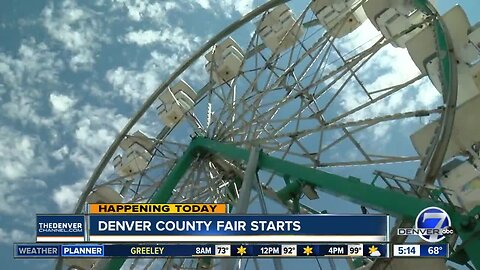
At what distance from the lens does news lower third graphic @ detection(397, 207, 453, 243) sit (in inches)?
391

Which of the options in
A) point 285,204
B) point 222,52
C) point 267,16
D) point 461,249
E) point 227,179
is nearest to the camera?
point 461,249

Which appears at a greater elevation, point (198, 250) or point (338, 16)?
point (338, 16)

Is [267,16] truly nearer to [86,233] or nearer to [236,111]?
[236,111]

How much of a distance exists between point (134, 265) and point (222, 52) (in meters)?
6.34

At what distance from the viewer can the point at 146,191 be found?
18906mm

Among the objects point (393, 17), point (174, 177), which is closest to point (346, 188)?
point (393, 17)

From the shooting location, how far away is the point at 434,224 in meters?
10.0

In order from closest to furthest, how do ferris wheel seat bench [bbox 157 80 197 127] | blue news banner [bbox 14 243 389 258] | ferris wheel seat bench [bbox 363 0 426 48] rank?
blue news banner [bbox 14 243 389 258]
ferris wheel seat bench [bbox 363 0 426 48]
ferris wheel seat bench [bbox 157 80 197 127]

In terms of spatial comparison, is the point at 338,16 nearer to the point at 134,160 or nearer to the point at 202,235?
the point at 134,160

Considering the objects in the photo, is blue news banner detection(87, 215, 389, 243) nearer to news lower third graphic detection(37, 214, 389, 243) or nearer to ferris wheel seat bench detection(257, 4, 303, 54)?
news lower third graphic detection(37, 214, 389, 243)

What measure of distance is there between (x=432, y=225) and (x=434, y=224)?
4 centimetres

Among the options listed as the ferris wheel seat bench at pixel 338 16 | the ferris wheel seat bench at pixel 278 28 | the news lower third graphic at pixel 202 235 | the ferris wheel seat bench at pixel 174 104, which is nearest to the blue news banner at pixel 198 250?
the news lower third graphic at pixel 202 235

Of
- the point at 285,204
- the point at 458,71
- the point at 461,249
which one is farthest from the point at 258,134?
the point at 461,249

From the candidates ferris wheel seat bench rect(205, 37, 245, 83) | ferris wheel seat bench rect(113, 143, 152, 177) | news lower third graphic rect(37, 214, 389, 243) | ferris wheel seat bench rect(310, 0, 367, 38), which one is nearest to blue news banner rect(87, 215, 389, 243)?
news lower third graphic rect(37, 214, 389, 243)
